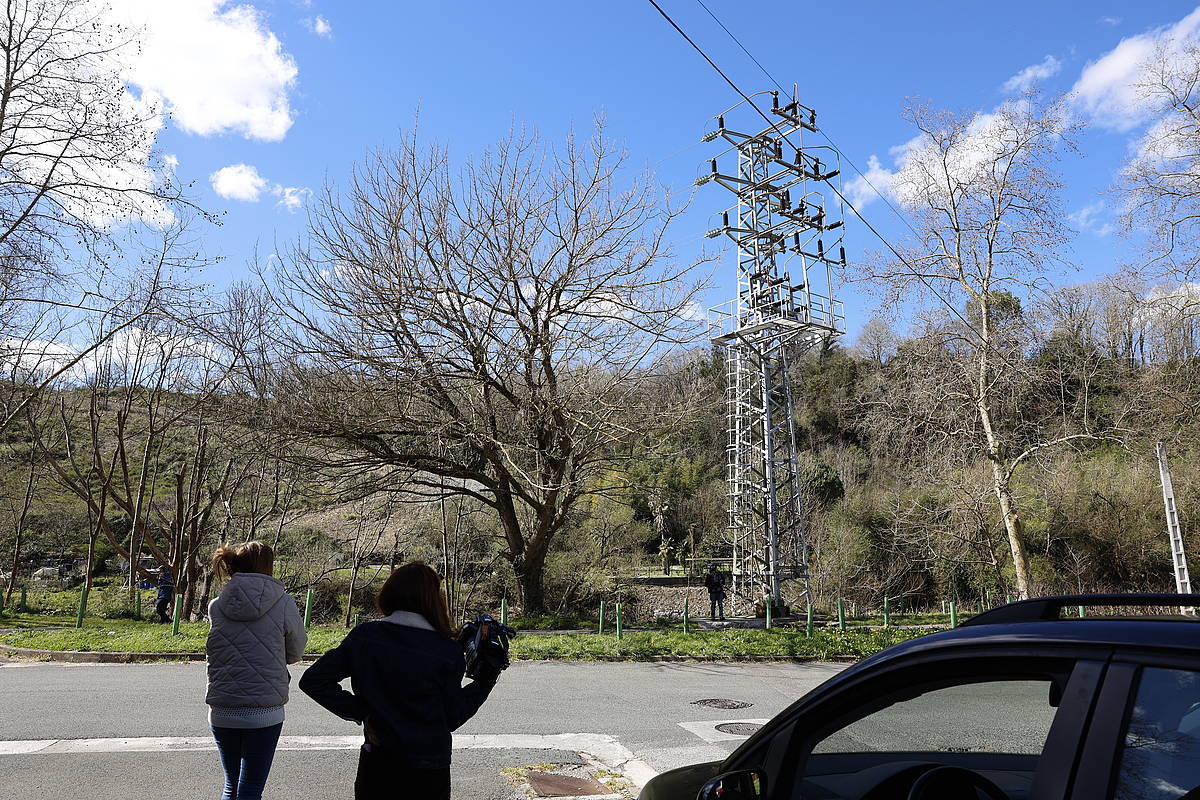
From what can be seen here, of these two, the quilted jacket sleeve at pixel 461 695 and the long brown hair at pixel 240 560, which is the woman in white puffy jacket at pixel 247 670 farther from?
the quilted jacket sleeve at pixel 461 695

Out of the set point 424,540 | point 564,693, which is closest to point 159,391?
point 424,540

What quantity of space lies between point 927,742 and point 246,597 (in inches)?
139

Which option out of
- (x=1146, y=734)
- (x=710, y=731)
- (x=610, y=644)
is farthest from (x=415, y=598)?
(x=610, y=644)

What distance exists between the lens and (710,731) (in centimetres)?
821

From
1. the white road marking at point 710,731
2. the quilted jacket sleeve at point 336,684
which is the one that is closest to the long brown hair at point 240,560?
the quilted jacket sleeve at point 336,684

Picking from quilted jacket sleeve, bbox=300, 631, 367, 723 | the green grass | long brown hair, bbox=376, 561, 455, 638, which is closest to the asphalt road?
Answer: the green grass

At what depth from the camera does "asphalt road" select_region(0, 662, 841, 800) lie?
20.2 feet

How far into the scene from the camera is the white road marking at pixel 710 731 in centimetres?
788

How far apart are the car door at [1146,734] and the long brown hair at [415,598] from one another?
2.59 metres

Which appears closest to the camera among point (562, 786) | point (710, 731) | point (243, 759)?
point (243, 759)

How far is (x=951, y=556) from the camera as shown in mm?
27266

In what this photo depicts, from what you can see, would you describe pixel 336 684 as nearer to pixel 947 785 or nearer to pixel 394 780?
pixel 394 780

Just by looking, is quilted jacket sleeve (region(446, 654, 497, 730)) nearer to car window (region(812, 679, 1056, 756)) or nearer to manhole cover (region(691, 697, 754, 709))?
car window (region(812, 679, 1056, 756))

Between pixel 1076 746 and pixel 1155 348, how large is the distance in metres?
27.6
